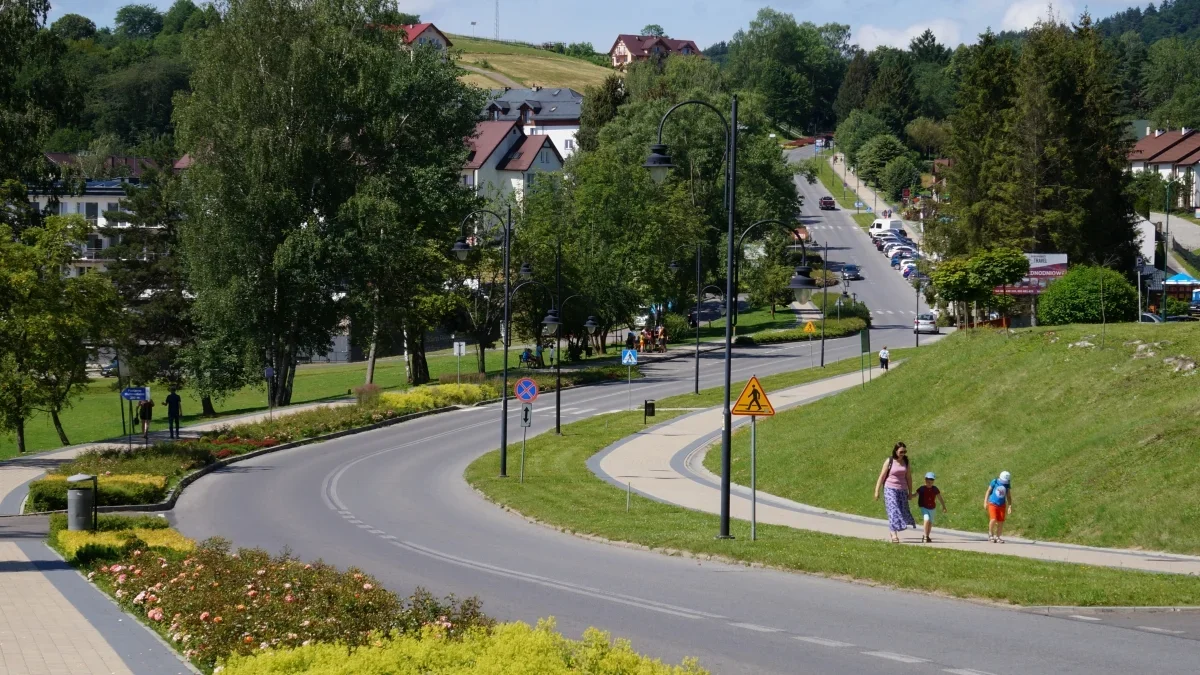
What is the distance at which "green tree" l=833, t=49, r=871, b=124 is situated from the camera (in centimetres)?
19262

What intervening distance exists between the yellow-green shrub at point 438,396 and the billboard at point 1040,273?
22621mm

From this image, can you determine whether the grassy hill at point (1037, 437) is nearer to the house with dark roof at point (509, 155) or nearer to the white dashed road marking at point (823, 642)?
the white dashed road marking at point (823, 642)

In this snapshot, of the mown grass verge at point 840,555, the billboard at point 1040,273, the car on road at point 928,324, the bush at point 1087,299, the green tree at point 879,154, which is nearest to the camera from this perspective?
the mown grass verge at point 840,555

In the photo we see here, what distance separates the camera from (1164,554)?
21812 millimetres

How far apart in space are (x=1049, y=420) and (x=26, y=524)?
866 inches

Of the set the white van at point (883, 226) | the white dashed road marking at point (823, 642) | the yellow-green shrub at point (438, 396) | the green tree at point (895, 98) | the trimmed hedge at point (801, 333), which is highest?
the green tree at point (895, 98)

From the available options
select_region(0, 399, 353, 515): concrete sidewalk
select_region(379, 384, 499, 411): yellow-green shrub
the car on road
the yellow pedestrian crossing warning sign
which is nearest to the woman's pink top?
the yellow pedestrian crossing warning sign

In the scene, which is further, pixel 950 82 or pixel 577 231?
pixel 950 82

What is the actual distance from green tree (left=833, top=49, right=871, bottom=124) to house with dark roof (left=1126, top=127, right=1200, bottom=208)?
64277mm

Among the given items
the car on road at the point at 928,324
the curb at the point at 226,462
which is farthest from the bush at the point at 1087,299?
the car on road at the point at 928,324

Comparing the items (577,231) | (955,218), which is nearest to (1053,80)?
(955,218)

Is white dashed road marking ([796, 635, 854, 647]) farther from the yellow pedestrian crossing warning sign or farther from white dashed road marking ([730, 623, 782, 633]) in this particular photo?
the yellow pedestrian crossing warning sign

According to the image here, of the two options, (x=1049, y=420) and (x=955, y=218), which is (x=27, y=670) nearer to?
(x=1049, y=420)

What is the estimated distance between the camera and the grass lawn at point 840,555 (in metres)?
16.4
